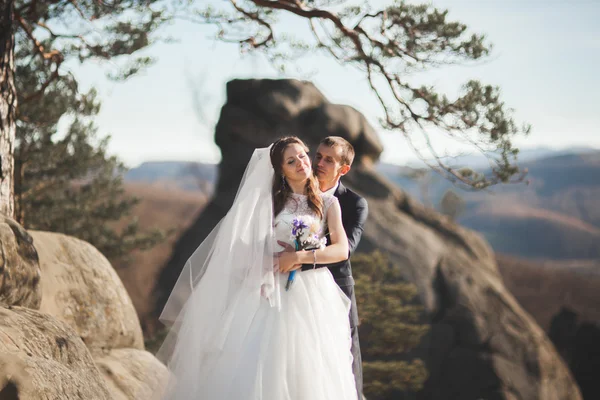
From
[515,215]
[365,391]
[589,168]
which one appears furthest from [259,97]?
[589,168]

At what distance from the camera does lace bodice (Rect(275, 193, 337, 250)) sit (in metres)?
3.91

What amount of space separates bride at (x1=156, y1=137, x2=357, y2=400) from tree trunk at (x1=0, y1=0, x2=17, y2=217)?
2765mm

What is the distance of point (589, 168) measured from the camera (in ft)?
302

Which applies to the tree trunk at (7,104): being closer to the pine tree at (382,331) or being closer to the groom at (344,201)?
the groom at (344,201)

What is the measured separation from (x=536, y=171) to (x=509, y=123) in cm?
10025

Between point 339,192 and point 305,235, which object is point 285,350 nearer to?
point 305,235

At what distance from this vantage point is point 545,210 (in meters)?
88.5

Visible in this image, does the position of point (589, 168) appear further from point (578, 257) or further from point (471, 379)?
point (471, 379)

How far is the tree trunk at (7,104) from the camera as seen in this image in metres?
5.86

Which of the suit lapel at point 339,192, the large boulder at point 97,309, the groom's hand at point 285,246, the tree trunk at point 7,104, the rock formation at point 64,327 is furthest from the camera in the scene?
the tree trunk at point 7,104

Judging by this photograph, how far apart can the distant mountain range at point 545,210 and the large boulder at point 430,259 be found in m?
50.6

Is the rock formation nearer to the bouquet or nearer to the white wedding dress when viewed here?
the white wedding dress

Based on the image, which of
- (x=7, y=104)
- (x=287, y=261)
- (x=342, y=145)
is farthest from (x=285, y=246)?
(x=7, y=104)

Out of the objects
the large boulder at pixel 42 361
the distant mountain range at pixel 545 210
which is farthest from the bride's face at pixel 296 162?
the distant mountain range at pixel 545 210
